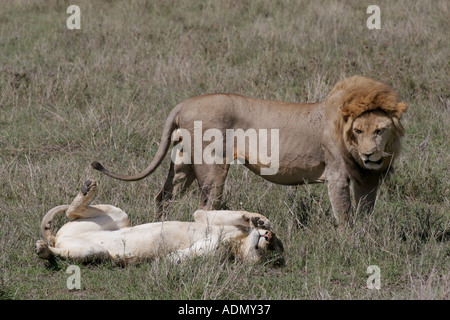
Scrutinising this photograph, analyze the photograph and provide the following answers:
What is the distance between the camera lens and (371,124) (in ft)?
15.6

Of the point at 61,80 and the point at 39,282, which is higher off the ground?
the point at 61,80

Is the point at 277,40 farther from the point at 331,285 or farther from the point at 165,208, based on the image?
the point at 331,285

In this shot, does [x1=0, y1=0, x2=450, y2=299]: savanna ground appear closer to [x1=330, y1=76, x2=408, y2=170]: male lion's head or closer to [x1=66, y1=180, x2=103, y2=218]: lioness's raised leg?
[x1=66, y1=180, x2=103, y2=218]: lioness's raised leg

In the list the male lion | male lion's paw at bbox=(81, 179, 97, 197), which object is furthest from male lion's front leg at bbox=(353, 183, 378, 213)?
male lion's paw at bbox=(81, 179, 97, 197)

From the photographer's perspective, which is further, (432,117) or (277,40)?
(277,40)

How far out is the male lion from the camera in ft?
16.2

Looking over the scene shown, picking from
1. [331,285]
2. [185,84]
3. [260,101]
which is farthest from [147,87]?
[331,285]

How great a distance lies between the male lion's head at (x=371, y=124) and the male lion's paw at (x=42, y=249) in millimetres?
2048

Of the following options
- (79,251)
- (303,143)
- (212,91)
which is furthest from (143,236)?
(212,91)

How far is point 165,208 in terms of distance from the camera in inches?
209

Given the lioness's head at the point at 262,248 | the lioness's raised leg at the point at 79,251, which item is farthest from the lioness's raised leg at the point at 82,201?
the lioness's head at the point at 262,248

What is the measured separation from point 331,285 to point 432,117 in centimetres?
359

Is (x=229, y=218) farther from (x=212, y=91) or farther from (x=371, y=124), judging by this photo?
(x=212, y=91)

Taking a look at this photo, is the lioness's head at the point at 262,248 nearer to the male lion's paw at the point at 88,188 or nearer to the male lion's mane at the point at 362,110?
the male lion's mane at the point at 362,110
